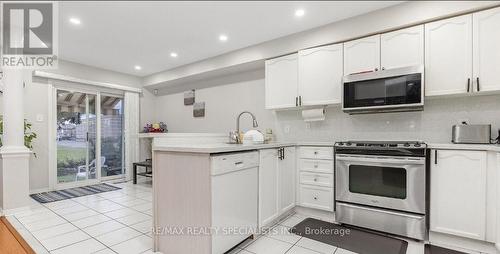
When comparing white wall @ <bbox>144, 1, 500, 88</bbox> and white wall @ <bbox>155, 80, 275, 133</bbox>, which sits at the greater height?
white wall @ <bbox>144, 1, 500, 88</bbox>

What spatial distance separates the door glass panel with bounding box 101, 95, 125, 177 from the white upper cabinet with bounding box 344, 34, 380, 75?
15.9 ft

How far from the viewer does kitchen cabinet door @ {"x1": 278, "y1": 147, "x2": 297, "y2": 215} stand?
2.74m

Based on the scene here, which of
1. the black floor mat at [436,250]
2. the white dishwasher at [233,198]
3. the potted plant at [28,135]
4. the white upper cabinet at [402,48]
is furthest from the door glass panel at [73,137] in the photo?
the black floor mat at [436,250]

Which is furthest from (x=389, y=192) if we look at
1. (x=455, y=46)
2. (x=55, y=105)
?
(x=55, y=105)

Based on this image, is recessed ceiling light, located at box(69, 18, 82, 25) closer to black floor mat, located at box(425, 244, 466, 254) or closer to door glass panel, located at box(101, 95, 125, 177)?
door glass panel, located at box(101, 95, 125, 177)

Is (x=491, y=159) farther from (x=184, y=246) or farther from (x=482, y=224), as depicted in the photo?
(x=184, y=246)

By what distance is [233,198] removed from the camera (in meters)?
1.97

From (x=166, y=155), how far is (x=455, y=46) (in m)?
2.92

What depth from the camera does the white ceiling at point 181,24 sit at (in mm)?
2549

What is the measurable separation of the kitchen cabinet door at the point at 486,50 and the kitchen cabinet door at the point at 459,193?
683mm

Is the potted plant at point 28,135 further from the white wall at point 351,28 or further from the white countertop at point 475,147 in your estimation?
the white countertop at point 475,147

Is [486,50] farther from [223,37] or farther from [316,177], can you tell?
[223,37]

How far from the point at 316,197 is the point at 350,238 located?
2.06 feet

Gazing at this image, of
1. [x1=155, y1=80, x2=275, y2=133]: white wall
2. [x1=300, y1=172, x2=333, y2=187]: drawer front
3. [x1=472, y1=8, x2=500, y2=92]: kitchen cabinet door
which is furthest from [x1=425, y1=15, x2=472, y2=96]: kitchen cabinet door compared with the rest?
[x1=155, y1=80, x2=275, y2=133]: white wall
